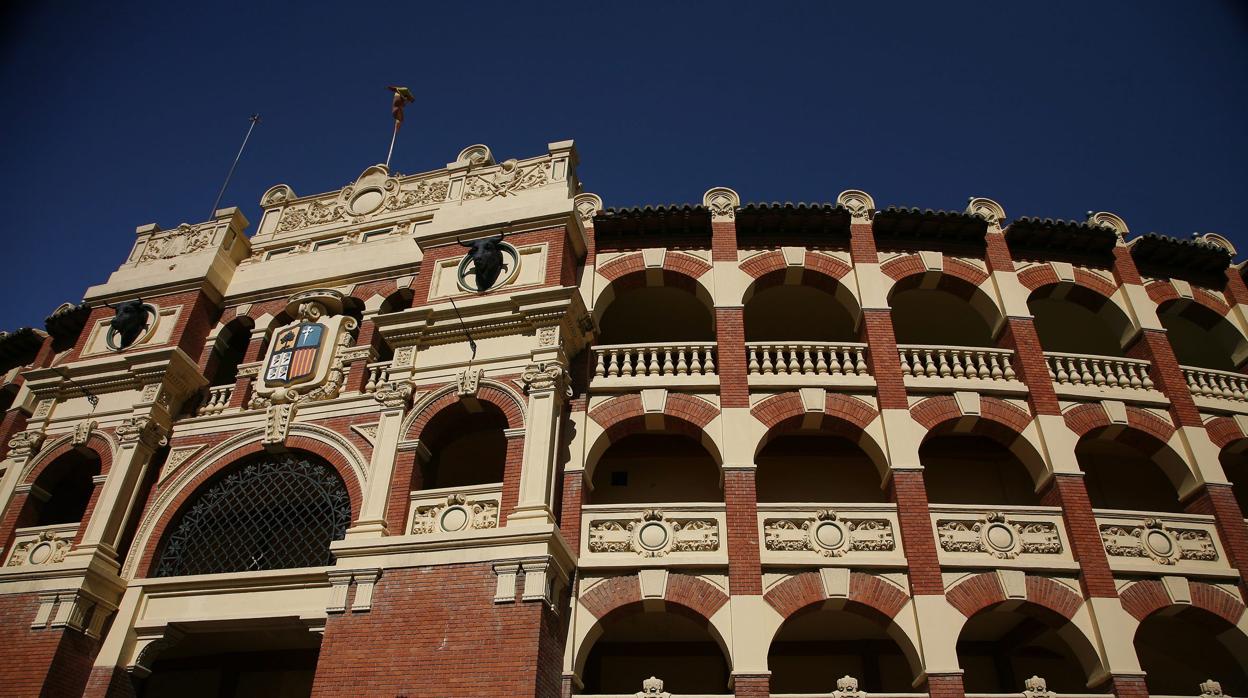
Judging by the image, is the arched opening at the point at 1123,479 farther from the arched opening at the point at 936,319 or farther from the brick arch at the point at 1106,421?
the arched opening at the point at 936,319

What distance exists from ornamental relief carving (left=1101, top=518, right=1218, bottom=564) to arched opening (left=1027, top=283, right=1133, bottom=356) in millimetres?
4926

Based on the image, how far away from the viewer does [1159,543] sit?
15891mm

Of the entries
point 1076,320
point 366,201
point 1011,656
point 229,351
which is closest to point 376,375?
point 229,351

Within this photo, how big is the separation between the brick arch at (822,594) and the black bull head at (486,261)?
8157 mm

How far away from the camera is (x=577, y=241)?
18859 mm

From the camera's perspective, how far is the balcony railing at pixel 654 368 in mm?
17359

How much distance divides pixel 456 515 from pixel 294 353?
6247mm

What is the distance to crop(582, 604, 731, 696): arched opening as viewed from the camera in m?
17.2

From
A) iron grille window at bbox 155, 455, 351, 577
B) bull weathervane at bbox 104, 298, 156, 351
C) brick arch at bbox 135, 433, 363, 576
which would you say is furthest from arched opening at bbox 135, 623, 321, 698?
bull weathervane at bbox 104, 298, 156, 351

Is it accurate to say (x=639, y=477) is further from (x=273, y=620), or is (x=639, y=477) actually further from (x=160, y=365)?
(x=160, y=365)

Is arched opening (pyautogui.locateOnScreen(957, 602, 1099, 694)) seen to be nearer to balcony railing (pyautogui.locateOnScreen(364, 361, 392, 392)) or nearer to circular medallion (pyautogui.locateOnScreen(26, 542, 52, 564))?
balcony railing (pyautogui.locateOnScreen(364, 361, 392, 392))

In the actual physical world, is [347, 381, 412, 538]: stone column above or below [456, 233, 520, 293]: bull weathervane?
below

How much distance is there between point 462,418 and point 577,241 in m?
4.76

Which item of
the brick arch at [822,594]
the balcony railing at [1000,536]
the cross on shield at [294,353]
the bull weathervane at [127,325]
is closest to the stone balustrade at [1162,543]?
the balcony railing at [1000,536]
